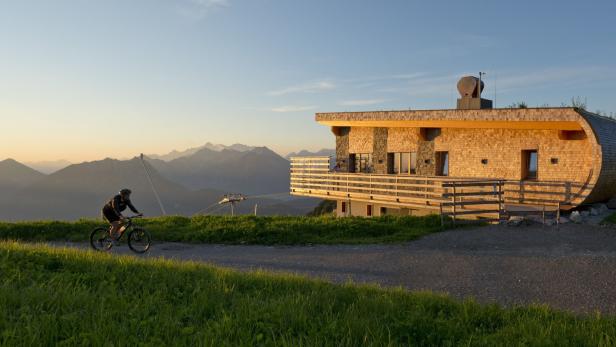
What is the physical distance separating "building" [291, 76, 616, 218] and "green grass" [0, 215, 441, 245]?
2461 mm

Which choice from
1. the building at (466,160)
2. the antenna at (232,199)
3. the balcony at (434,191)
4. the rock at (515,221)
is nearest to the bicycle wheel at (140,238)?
the balcony at (434,191)

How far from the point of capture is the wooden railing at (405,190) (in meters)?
18.9

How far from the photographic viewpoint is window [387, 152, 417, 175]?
87.3 feet

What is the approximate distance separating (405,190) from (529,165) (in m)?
5.74

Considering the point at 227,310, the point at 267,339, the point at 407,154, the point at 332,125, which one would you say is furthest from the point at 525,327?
the point at 332,125

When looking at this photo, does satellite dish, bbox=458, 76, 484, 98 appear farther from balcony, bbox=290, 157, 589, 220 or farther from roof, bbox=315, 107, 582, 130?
balcony, bbox=290, 157, 589, 220

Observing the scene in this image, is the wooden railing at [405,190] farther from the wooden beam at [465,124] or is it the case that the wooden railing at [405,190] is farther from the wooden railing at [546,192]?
the wooden beam at [465,124]

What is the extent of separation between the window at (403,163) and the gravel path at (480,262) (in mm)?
9742

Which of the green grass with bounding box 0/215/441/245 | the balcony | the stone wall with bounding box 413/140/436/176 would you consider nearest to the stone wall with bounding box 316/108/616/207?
the stone wall with bounding box 413/140/436/176

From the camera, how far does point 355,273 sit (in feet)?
35.3

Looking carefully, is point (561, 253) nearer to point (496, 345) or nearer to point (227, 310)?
point (496, 345)

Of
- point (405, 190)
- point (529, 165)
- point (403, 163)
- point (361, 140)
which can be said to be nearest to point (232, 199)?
point (361, 140)

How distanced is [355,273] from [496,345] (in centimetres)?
550

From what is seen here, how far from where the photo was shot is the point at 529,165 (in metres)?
22.1
